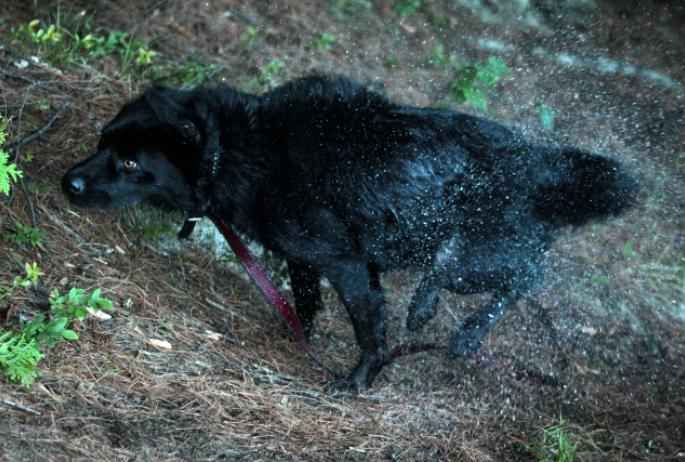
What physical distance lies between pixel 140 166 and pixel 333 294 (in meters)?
1.74

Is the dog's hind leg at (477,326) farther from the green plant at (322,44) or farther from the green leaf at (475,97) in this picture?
the green plant at (322,44)

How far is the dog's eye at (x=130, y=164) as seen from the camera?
3.80m

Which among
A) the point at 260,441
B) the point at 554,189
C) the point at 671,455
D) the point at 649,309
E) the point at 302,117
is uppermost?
the point at 302,117

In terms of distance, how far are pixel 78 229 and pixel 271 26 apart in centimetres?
294

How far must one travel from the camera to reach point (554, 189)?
405cm

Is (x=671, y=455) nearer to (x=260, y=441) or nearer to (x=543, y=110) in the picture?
(x=260, y=441)

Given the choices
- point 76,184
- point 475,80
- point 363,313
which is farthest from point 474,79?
point 76,184

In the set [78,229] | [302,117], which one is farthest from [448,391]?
[78,229]

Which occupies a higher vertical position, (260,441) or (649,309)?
(260,441)

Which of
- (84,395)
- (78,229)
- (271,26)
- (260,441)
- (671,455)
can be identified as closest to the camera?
(84,395)

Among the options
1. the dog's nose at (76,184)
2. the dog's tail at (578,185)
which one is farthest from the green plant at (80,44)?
the dog's tail at (578,185)

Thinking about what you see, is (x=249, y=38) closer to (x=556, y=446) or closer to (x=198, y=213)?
(x=198, y=213)

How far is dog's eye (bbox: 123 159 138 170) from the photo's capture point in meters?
3.80

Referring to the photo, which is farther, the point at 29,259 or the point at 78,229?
the point at 78,229
